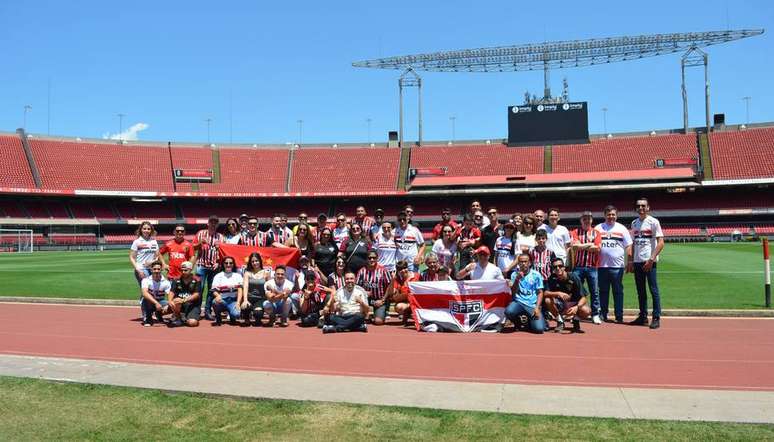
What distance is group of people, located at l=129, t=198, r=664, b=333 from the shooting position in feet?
32.5

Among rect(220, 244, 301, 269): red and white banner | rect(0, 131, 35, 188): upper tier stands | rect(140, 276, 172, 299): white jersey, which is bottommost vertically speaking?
rect(140, 276, 172, 299): white jersey

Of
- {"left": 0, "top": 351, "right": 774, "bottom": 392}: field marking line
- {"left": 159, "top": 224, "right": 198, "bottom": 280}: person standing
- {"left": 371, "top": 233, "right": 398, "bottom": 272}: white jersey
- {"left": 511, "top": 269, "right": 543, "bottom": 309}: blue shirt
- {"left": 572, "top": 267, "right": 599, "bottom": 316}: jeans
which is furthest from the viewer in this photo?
{"left": 159, "top": 224, "right": 198, "bottom": 280}: person standing

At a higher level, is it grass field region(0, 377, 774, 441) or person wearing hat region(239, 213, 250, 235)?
person wearing hat region(239, 213, 250, 235)

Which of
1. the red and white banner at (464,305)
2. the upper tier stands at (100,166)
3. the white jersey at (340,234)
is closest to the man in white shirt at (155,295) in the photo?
the white jersey at (340,234)

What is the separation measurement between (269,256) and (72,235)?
4884cm

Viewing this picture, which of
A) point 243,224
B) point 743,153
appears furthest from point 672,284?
point 743,153

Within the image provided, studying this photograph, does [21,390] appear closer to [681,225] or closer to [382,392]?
[382,392]

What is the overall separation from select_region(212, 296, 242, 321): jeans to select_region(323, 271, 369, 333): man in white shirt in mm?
1828

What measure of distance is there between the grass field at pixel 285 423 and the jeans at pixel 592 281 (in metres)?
5.67

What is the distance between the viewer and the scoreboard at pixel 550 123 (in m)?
61.4

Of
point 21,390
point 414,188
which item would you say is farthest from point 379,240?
point 414,188

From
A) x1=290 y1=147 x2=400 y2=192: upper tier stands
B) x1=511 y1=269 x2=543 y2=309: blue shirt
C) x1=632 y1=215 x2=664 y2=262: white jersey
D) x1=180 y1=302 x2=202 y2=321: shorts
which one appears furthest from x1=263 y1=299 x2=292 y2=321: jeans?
x1=290 y1=147 x2=400 y2=192: upper tier stands

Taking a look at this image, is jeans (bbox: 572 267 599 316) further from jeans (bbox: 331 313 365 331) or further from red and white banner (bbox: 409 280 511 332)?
jeans (bbox: 331 313 365 331)

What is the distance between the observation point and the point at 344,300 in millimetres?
10062
